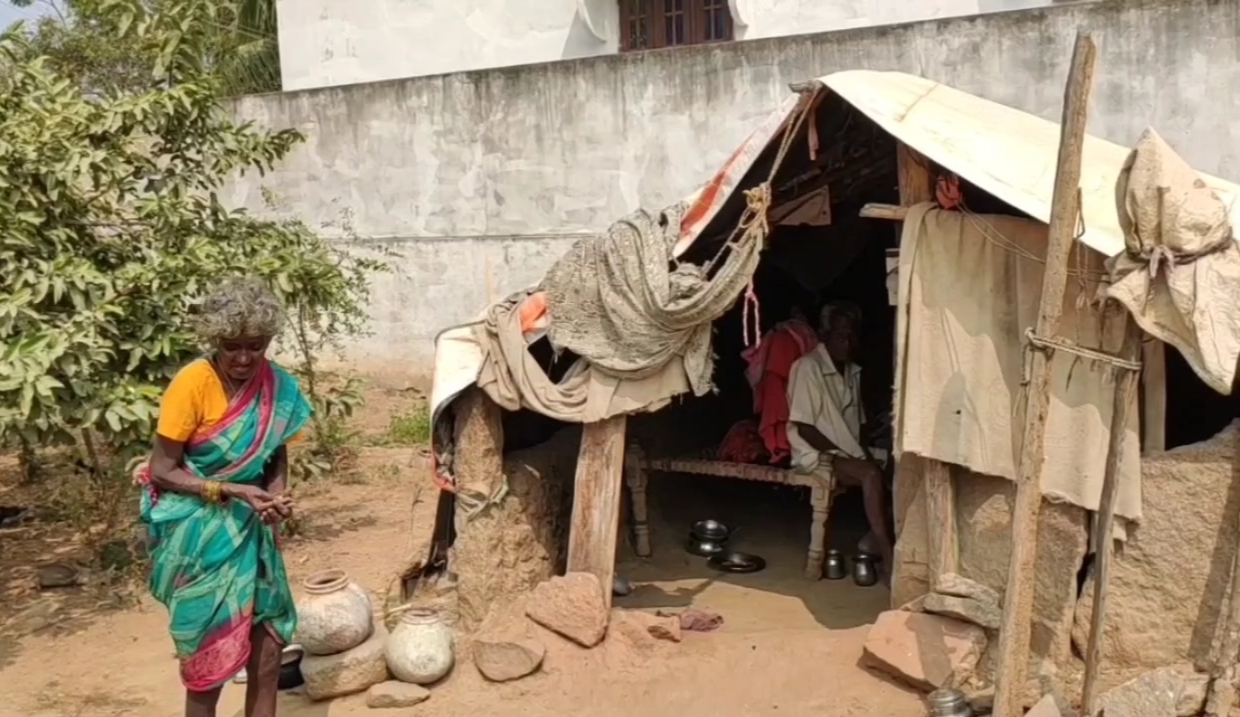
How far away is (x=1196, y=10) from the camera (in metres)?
7.91

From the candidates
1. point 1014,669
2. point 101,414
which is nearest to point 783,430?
point 1014,669

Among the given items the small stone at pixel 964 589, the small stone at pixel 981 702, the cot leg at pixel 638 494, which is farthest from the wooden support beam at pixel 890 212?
the cot leg at pixel 638 494

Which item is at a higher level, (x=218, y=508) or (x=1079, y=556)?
(x=218, y=508)

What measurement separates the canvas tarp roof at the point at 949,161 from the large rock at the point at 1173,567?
885mm

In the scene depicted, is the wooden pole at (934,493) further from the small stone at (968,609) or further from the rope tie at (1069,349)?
the rope tie at (1069,349)

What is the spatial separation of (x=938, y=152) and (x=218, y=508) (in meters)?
3.03

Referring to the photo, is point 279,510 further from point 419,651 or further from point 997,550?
point 997,550

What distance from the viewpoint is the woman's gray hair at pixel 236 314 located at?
3.79 meters

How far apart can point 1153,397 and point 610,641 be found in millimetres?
2502

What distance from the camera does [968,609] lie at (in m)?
4.88

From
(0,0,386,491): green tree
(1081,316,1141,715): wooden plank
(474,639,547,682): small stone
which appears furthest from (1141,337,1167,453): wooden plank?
(0,0,386,491): green tree

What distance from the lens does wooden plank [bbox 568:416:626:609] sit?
5.53 meters

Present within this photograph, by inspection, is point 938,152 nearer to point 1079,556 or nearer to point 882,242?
point 1079,556

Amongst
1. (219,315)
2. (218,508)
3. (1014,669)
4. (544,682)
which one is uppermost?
(219,315)
